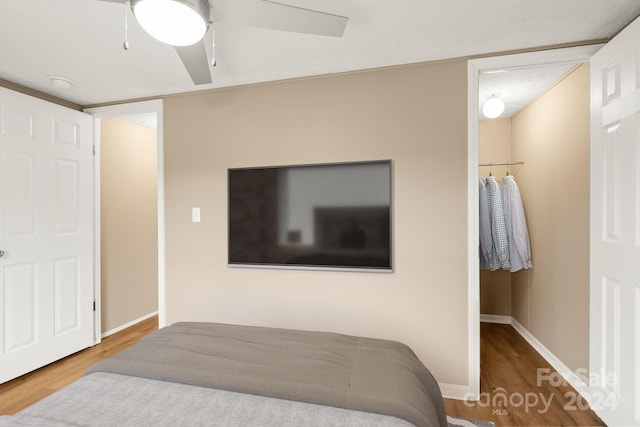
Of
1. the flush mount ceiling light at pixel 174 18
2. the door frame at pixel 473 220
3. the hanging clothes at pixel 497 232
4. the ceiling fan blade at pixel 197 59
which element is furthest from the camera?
the hanging clothes at pixel 497 232

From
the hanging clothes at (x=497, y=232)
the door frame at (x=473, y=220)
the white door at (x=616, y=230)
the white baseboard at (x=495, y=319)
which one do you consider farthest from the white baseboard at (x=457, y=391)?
the white baseboard at (x=495, y=319)

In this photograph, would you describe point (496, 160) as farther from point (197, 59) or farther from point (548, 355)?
point (197, 59)

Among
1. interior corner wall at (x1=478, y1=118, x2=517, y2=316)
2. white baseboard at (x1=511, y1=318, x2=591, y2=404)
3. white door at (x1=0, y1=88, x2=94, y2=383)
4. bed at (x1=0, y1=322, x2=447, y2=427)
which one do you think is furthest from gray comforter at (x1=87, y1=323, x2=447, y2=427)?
interior corner wall at (x1=478, y1=118, x2=517, y2=316)

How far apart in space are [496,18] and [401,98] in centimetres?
69

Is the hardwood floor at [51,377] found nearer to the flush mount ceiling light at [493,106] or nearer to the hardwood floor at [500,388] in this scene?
the hardwood floor at [500,388]

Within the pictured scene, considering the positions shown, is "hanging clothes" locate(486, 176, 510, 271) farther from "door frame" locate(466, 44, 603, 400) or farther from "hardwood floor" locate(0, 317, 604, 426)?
"door frame" locate(466, 44, 603, 400)

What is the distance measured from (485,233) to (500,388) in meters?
1.26

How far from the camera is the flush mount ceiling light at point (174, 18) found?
1.14 metres

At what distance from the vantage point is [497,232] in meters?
2.84

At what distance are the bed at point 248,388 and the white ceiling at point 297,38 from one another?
5.53ft

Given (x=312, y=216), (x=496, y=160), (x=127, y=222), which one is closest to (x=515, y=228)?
(x=496, y=160)

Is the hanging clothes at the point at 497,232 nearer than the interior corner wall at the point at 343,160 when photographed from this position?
No

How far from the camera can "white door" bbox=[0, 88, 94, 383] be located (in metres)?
2.27

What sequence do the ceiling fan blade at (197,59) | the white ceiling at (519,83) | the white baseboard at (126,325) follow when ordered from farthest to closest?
1. the white baseboard at (126,325)
2. the white ceiling at (519,83)
3. the ceiling fan blade at (197,59)
